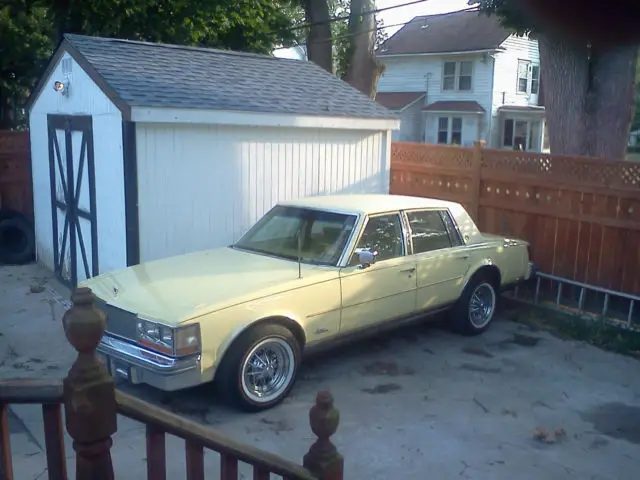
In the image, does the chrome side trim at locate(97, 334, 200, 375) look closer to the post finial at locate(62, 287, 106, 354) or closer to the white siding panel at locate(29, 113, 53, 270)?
the post finial at locate(62, 287, 106, 354)

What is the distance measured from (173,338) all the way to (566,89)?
276 inches

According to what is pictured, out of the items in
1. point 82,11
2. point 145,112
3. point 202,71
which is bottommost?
point 145,112

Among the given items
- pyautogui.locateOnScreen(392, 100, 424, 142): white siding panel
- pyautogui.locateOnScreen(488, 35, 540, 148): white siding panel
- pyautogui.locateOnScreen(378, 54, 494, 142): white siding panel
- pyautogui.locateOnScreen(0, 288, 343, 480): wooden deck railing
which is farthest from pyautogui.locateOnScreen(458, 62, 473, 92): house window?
pyautogui.locateOnScreen(0, 288, 343, 480): wooden deck railing

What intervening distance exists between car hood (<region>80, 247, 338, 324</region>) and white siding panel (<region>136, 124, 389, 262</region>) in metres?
1.42

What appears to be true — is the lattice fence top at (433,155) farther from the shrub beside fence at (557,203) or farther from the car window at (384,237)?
the car window at (384,237)

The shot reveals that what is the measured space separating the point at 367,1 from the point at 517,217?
31.9 feet

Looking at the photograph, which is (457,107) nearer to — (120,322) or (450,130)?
(450,130)

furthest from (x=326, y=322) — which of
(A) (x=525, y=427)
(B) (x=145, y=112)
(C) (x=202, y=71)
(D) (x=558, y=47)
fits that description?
(D) (x=558, y=47)

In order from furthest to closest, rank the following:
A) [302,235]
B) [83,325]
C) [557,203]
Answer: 1. [557,203]
2. [302,235]
3. [83,325]

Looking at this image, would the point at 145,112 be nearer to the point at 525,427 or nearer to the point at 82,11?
the point at 525,427

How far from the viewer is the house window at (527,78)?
31228mm

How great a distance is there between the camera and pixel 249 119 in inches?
317

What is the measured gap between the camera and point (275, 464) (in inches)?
101

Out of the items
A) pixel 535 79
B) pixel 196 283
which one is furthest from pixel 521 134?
pixel 196 283
